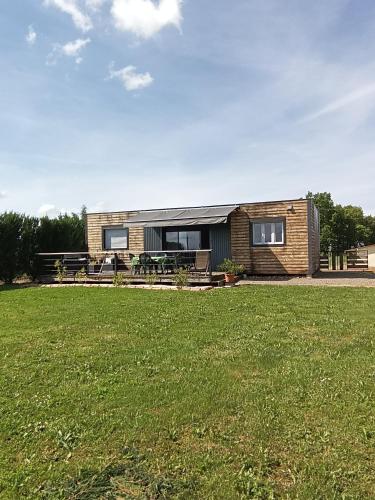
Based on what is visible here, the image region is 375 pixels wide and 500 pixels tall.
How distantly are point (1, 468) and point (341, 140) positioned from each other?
16252 mm

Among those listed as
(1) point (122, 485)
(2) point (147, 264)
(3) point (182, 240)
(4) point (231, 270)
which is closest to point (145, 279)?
(2) point (147, 264)

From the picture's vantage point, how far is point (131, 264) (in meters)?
16.6

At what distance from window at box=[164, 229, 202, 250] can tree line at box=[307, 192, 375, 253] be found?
110 ft

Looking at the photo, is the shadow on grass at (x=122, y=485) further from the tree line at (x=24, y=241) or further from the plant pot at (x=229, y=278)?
the tree line at (x=24, y=241)

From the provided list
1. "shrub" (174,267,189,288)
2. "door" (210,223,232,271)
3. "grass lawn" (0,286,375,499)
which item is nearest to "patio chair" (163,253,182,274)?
"shrub" (174,267,189,288)

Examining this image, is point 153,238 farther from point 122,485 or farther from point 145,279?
point 122,485

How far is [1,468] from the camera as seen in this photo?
2936mm

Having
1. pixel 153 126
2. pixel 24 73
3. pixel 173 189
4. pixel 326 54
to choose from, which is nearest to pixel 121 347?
pixel 24 73

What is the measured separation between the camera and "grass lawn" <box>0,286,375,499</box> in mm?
2738

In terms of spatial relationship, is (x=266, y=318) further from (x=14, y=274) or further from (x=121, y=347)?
(x=14, y=274)

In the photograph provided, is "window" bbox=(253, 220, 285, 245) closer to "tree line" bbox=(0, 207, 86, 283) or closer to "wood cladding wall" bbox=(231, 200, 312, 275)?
"wood cladding wall" bbox=(231, 200, 312, 275)

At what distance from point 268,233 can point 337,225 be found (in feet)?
121

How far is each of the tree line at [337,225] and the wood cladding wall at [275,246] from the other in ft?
112

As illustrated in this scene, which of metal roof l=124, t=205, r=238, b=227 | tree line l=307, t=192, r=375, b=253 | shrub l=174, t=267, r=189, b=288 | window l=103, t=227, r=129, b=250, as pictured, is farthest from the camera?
tree line l=307, t=192, r=375, b=253
